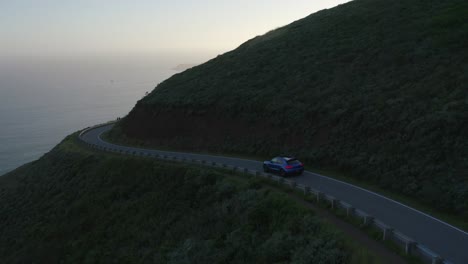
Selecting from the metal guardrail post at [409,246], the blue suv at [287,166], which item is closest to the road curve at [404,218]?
the blue suv at [287,166]

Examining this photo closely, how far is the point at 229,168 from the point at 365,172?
8230mm

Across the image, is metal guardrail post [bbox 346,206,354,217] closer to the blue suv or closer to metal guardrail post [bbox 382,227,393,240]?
metal guardrail post [bbox 382,227,393,240]

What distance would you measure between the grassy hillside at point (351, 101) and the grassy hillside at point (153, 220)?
6.37 meters

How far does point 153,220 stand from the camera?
2169cm

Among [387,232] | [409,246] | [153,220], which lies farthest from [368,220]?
[153,220]

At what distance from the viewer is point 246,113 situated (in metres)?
34.1

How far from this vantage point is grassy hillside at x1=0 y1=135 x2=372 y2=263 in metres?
14.5

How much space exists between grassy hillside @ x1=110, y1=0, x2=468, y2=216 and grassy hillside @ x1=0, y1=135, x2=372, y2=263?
6373 millimetres

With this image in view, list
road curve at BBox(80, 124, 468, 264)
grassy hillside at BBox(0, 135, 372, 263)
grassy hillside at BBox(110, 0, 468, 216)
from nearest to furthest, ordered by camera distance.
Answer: road curve at BBox(80, 124, 468, 264) < grassy hillside at BBox(0, 135, 372, 263) < grassy hillside at BBox(110, 0, 468, 216)

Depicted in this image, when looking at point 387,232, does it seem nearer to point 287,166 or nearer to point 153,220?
point 287,166

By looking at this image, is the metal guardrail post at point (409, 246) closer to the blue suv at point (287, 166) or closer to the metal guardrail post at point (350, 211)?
the metal guardrail post at point (350, 211)

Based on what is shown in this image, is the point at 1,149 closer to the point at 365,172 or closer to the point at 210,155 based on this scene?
the point at 210,155

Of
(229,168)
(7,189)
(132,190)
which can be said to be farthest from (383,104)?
(7,189)

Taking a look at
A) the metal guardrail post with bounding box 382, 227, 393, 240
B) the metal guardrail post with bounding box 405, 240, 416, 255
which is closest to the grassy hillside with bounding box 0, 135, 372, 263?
the metal guardrail post with bounding box 405, 240, 416, 255
